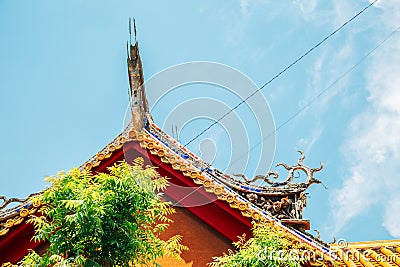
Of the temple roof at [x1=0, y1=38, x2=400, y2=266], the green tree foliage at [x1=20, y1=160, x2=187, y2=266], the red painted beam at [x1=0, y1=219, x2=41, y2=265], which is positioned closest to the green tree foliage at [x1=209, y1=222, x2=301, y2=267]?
the temple roof at [x1=0, y1=38, x2=400, y2=266]

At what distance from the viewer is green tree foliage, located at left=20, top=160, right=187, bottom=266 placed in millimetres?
5070

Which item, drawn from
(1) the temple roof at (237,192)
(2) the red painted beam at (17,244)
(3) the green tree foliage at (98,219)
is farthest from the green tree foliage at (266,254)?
(2) the red painted beam at (17,244)

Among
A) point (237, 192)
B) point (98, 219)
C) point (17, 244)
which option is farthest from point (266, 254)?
point (17, 244)

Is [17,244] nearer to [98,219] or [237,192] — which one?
[98,219]

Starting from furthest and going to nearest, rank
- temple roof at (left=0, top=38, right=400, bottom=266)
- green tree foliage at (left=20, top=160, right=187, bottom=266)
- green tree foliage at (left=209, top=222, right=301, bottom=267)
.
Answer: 1. temple roof at (left=0, top=38, right=400, bottom=266)
2. green tree foliage at (left=209, top=222, right=301, bottom=267)
3. green tree foliage at (left=20, top=160, right=187, bottom=266)

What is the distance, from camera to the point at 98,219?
500 centimetres

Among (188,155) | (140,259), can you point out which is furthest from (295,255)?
(188,155)

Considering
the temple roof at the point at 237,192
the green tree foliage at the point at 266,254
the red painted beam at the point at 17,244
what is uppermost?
the temple roof at the point at 237,192

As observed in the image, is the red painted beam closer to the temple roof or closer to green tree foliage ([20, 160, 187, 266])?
the temple roof

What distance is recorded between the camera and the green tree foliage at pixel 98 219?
16.6 feet

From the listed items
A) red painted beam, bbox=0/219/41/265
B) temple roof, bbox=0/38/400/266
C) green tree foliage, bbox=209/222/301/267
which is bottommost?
red painted beam, bbox=0/219/41/265

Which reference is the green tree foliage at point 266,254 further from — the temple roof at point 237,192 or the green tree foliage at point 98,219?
the green tree foliage at point 98,219

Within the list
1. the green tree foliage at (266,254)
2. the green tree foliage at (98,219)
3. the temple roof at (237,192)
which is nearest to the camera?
the green tree foliage at (98,219)

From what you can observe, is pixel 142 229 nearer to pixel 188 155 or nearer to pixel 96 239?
pixel 96 239
